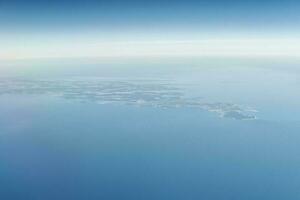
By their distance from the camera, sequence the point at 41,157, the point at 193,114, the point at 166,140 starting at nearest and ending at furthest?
the point at 41,157 < the point at 166,140 < the point at 193,114

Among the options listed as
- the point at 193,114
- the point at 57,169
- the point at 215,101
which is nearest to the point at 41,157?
the point at 57,169

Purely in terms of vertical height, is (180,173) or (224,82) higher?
(224,82)

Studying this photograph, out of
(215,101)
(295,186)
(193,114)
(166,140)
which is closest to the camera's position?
(295,186)

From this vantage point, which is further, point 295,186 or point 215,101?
point 215,101

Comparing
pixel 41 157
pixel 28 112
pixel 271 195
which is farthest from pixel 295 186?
pixel 28 112

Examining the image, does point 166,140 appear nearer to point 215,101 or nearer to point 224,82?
point 215,101

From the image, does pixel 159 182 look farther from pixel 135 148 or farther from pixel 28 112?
pixel 28 112
